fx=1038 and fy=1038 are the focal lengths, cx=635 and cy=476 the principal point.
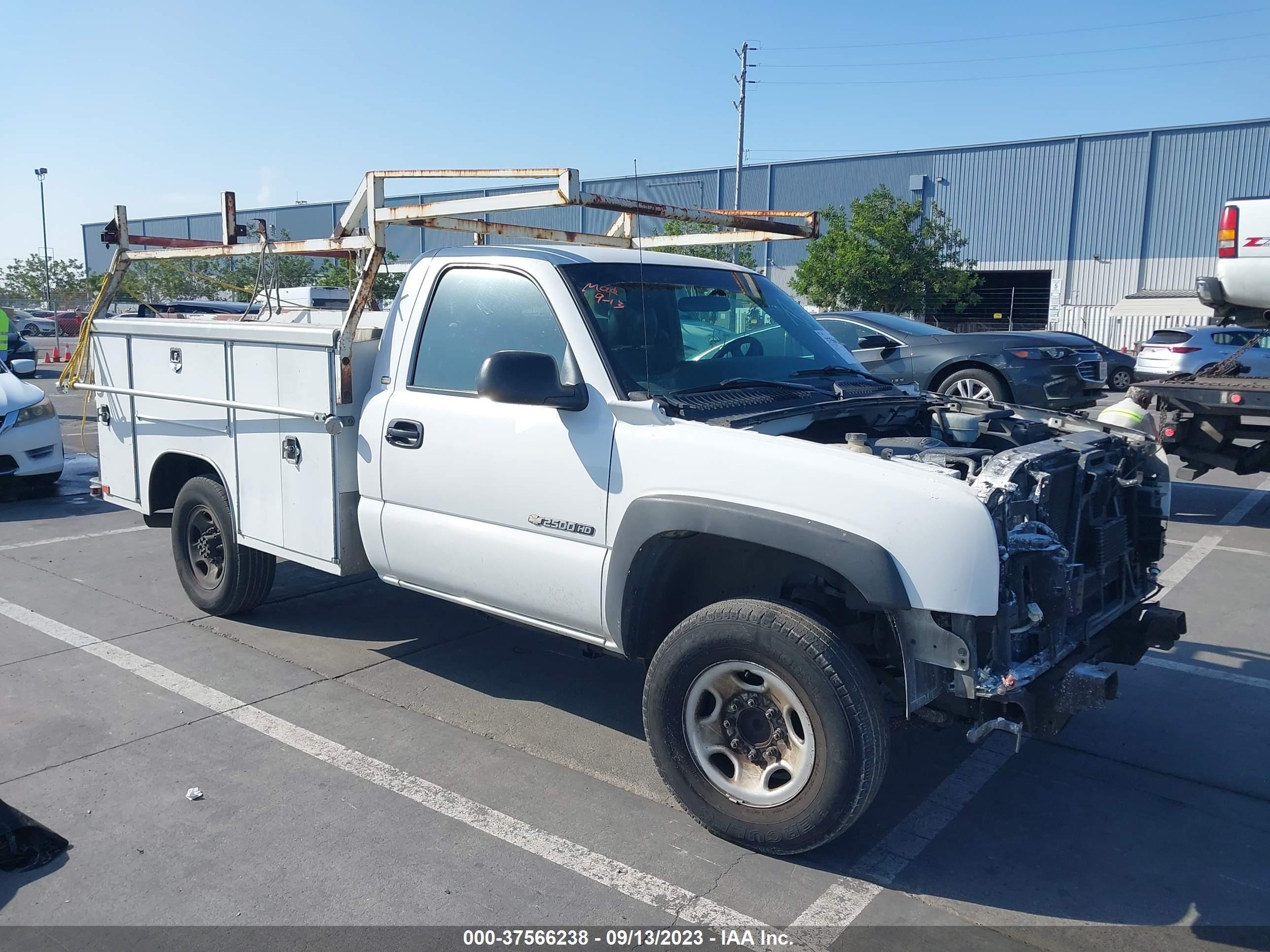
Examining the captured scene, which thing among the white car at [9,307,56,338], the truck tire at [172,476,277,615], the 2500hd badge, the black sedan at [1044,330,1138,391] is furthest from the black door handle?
the white car at [9,307,56,338]

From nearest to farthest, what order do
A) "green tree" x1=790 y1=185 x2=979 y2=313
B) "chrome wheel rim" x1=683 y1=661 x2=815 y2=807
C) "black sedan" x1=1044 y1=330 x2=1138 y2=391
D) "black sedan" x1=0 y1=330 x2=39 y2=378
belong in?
"chrome wheel rim" x1=683 y1=661 x2=815 y2=807, "black sedan" x1=0 y1=330 x2=39 y2=378, "black sedan" x1=1044 y1=330 x2=1138 y2=391, "green tree" x1=790 y1=185 x2=979 y2=313

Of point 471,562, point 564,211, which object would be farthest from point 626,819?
point 564,211

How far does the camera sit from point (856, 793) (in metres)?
3.38

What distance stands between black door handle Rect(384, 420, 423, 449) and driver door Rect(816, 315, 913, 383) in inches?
307

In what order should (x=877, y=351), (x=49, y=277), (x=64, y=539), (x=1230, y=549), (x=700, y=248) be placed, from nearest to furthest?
(x=1230, y=549) → (x=64, y=539) → (x=877, y=351) → (x=700, y=248) → (x=49, y=277)

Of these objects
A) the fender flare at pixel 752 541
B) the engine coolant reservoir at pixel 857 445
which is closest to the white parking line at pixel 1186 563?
the engine coolant reservoir at pixel 857 445

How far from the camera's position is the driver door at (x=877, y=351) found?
1195 cm

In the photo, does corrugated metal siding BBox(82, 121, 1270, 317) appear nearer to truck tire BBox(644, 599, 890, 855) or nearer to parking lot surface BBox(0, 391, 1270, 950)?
parking lot surface BBox(0, 391, 1270, 950)

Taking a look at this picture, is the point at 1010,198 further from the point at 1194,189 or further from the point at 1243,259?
the point at 1243,259

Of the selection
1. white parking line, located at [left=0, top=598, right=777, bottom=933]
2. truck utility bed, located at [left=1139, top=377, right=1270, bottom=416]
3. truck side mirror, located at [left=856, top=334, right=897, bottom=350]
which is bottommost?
white parking line, located at [left=0, top=598, right=777, bottom=933]

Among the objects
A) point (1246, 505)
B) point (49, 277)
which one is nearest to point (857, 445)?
point (1246, 505)

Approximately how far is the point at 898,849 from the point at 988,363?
8731mm

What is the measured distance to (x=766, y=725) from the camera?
12.1 feet

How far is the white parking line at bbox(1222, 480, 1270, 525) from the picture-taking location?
9453 mm
